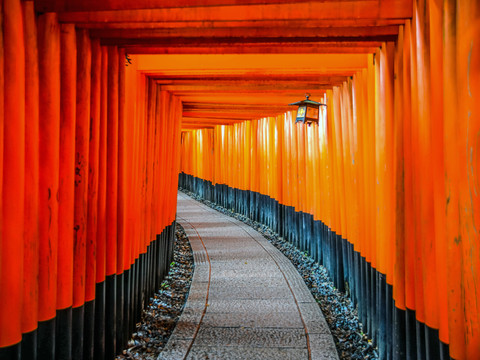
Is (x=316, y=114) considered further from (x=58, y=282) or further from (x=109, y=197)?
(x=58, y=282)

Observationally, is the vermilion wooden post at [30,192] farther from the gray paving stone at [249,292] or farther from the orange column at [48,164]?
the gray paving stone at [249,292]

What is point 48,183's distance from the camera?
9.78ft

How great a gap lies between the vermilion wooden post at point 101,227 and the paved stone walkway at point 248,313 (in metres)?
0.81

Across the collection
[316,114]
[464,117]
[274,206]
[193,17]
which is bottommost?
[274,206]

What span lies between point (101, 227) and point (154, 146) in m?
2.76

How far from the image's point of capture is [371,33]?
3619 millimetres

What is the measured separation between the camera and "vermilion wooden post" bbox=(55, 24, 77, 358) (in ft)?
10.5

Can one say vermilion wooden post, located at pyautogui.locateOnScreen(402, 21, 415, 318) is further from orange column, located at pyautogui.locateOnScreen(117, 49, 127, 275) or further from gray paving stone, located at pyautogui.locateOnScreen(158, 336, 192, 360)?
orange column, located at pyautogui.locateOnScreen(117, 49, 127, 275)

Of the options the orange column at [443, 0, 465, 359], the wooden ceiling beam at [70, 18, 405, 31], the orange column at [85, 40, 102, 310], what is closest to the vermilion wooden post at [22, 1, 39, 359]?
the wooden ceiling beam at [70, 18, 405, 31]

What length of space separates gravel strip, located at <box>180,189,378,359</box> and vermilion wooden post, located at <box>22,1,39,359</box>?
324 cm

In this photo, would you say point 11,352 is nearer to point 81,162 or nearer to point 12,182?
point 12,182

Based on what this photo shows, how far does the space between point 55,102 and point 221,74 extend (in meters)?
3.02

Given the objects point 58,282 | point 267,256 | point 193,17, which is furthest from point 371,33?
point 267,256

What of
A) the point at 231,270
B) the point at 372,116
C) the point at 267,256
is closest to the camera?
the point at 372,116
